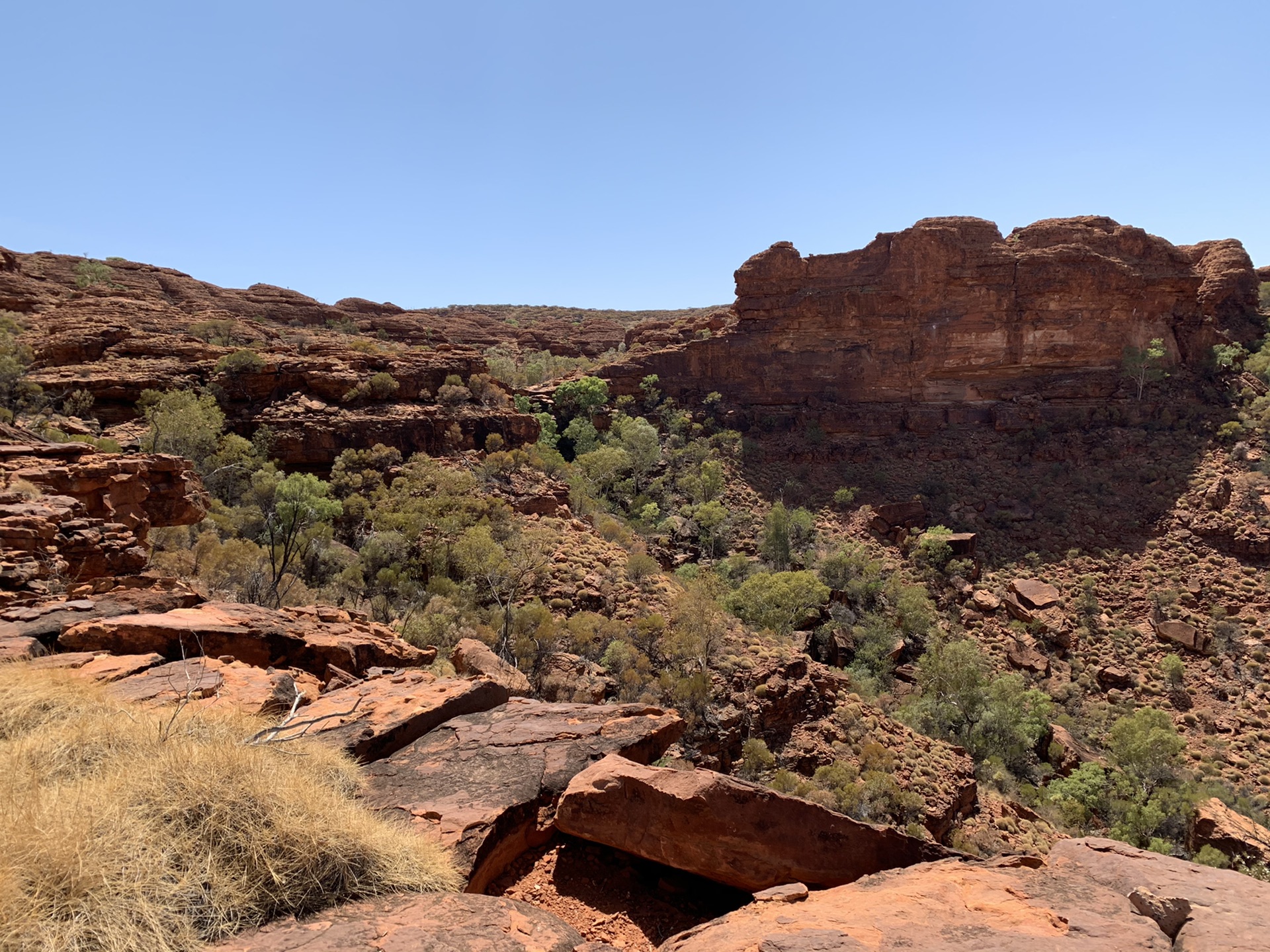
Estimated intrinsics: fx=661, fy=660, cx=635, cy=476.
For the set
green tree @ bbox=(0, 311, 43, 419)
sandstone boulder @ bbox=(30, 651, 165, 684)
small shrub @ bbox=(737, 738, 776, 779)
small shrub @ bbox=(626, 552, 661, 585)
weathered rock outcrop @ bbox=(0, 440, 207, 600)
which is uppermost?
green tree @ bbox=(0, 311, 43, 419)

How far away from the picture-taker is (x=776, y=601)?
72.6 feet

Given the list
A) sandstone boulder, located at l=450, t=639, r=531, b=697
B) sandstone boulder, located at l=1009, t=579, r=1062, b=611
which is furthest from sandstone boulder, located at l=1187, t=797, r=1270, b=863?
sandstone boulder, located at l=450, t=639, r=531, b=697

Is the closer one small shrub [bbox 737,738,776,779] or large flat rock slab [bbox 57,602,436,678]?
large flat rock slab [bbox 57,602,436,678]

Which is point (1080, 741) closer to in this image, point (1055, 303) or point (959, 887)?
point (959, 887)

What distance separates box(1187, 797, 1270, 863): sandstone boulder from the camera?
46.5 ft

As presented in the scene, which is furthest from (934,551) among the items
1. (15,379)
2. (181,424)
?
(15,379)

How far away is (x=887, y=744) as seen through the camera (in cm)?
1495

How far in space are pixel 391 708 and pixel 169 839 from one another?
306 centimetres

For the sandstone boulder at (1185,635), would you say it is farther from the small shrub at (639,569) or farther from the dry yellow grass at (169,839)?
the dry yellow grass at (169,839)

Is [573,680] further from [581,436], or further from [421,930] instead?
[581,436]

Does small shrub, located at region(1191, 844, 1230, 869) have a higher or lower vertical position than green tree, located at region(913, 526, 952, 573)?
lower

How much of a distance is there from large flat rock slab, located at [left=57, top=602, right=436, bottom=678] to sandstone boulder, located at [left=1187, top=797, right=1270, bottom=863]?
17.4 metres

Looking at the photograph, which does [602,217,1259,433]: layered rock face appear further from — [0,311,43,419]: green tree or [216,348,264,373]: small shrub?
A: [0,311,43,419]: green tree

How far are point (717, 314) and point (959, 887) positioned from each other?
48306 millimetres
